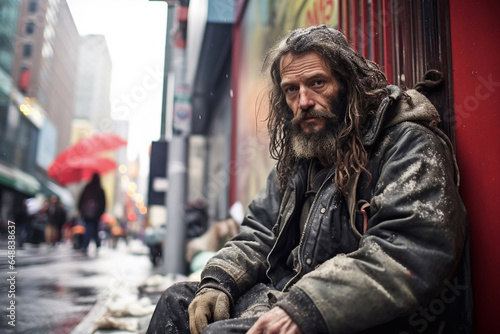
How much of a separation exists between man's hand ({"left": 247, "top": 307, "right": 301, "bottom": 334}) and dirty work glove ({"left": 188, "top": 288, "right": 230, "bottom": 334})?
374mm

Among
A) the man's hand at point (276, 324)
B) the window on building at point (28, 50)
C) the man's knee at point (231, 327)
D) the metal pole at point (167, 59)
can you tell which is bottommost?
the man's knee at point (231, 327)

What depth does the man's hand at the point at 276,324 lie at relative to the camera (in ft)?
4.08

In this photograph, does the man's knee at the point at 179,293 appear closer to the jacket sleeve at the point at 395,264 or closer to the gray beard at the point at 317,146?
the jacket sleeve at the point at 395,264

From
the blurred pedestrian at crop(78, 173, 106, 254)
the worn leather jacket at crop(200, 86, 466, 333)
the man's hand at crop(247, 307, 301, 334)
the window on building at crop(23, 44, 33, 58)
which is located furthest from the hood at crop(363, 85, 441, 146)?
the window on building at crop(23, 44, 33, 58)

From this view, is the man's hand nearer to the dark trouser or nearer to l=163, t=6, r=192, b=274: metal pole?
the dark trouser

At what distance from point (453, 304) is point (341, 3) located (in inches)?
98.6

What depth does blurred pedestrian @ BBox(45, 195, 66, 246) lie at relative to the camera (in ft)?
34.8

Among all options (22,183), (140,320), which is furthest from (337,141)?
(22,183)

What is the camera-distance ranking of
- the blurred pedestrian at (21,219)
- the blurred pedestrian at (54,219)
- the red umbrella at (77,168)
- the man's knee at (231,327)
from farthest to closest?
1. the blurred pedestrian at (54,219)
2. the red umbrella at (77,168)
3. the blurred pedestrian at (21,219)
4. the man's knee at (231,327)

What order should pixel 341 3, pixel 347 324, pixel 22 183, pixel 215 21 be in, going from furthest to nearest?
pixel 22 183 < pixel 215 21 < pixel 341 3 < pixel 347 324

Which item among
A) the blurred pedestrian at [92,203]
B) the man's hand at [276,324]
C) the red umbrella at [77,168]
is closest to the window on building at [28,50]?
the red umbrella at [77,168]

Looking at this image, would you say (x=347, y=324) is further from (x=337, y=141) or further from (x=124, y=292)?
(x=124, y=292)

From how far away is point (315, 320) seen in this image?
1.23m

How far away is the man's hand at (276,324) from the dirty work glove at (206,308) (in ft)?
1.23
